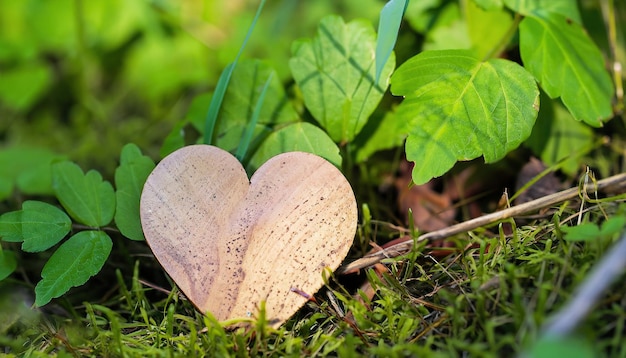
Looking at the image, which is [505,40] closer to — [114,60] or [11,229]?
[11,229]

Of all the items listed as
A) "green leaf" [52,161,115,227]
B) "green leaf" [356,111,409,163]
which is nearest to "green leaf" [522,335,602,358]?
"green leaf" [356,111,409,163]

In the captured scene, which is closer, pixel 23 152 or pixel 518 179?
pixel 518 179

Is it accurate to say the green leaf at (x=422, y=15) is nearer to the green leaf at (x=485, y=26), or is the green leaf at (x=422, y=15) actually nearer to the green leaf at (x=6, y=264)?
the green leaf at (x=485, y=26)

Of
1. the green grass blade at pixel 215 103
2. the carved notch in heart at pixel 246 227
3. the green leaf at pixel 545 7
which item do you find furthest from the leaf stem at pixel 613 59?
the green grass blade at pixel 215 103

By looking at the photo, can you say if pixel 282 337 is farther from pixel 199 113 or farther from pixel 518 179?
pixel 518 179

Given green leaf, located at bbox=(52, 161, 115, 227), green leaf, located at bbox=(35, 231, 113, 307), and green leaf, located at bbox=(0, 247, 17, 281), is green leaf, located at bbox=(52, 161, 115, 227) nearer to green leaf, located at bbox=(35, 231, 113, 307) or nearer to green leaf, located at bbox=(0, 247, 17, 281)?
green leaf, located at bbox=(35, 231, 113, 307)

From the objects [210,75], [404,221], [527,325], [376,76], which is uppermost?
[376,76]

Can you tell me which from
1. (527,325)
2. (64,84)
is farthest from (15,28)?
(527,325)
